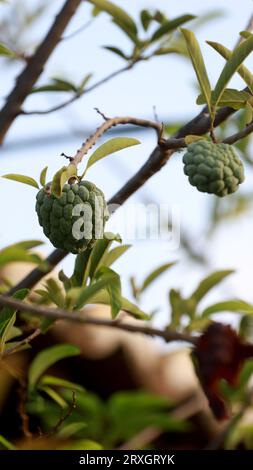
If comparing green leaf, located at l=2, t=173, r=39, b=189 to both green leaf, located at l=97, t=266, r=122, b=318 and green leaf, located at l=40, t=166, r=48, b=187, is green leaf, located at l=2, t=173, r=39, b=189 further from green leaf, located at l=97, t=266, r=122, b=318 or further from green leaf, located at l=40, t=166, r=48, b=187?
green leaf, located at l=97, t=266, r=122, b=318

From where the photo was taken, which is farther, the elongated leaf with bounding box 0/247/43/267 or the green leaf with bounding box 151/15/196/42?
the green leaf with bounding box 151/15/196/42

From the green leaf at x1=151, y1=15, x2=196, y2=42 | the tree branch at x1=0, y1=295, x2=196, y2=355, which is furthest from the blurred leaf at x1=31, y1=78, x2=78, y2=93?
the tree branch at x1=0, y1=295, x2=196, y2=355

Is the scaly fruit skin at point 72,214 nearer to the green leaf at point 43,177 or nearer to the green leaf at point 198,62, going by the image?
the green leaf at point 43,177

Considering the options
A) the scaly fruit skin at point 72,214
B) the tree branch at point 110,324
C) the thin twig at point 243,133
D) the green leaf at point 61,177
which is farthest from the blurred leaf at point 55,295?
the tree branch at point 110,324

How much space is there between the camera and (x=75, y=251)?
4.67ft

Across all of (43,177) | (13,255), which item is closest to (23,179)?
(43,177)

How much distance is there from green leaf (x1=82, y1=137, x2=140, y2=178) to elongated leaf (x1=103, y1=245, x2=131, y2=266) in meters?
0.28

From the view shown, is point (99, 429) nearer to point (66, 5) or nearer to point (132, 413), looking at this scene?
point (132, 413)

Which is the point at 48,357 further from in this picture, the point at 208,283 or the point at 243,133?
the point at 243,133

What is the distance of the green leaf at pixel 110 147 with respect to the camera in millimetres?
1438

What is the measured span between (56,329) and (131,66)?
1.32m

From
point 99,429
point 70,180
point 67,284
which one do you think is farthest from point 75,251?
point 99,429

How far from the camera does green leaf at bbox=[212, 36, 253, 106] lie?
4.58 ft

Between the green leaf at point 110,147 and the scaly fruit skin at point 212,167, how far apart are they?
10 cm
